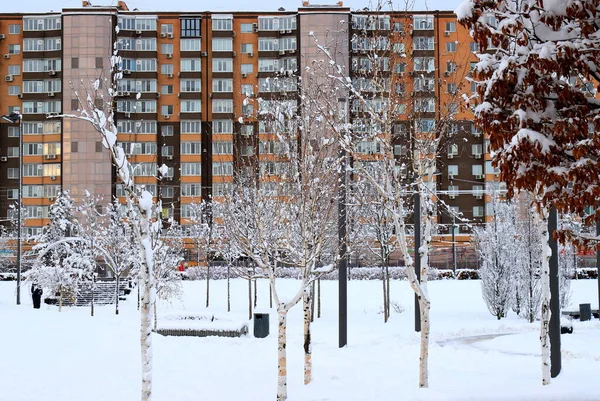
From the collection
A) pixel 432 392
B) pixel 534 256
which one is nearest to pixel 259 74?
pixel 534 256

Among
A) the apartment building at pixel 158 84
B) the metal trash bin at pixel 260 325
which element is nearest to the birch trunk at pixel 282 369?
the metal trash bin at pixel 260 325

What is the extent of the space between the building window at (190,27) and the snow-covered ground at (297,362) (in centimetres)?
5085

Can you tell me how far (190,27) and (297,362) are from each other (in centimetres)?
6247

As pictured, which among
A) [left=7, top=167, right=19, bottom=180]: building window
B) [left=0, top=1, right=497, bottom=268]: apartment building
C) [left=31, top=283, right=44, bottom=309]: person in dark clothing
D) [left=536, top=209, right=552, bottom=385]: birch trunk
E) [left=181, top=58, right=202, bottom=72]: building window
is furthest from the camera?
[left=7, top=167, right=19, bottom=180]: building window

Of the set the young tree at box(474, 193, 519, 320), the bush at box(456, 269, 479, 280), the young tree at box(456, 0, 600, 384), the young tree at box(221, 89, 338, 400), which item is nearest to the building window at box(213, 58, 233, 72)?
the bush at box(456, 269, 479, 280)

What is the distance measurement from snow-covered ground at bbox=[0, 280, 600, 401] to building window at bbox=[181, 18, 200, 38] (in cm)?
5085

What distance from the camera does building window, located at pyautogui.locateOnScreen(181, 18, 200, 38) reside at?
74125 millimetres

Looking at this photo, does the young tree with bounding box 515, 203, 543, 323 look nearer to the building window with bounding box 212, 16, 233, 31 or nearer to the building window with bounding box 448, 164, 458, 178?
the building window with bounding box 448, 164, 458, 178

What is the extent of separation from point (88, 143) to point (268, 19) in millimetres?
24052

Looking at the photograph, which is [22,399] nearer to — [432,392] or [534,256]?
[432,392]

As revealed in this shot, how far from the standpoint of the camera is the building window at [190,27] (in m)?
74.1

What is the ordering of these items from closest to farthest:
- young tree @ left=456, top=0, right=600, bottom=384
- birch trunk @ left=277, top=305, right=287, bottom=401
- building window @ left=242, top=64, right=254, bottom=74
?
young tree @ left=456, top=0, right=600, bottom=384 → birch trunk @ left=277, top=305, right=287, bottom=401 → building window @ left=242, top=64, right=254, bottom=74

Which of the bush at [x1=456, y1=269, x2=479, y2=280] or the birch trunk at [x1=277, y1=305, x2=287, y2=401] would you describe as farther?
the bush at [x1=456, y1=269, x2=479, y2=280]

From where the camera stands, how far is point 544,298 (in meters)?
13.1
